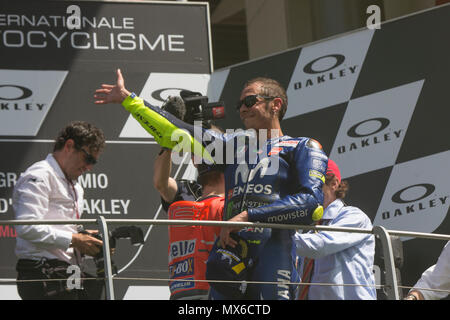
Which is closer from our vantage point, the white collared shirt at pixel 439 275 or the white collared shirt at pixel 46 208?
the white collared shirt at pixel 46 208

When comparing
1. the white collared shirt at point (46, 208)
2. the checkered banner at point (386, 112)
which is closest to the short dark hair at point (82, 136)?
the white collared shirt at point (46, 208)

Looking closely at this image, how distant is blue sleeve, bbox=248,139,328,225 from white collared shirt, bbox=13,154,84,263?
93 cm

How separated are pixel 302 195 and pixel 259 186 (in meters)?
0.20

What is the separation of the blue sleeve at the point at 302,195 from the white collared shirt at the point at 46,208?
0.93 meters

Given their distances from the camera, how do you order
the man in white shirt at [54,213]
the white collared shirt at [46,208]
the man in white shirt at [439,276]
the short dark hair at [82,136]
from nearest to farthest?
the man in white shirt at [54,213] → the white collared shirt at [46,208] → the man in white shirt at [439,276] → the short dark hair at [82,136]

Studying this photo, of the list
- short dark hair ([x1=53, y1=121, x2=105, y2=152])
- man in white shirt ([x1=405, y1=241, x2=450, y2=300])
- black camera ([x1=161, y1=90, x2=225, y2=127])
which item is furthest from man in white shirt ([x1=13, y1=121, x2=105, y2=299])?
man in white shirt ([x1=405, y1=241, x2=450, y2=300])

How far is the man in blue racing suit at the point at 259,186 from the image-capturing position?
4.08m

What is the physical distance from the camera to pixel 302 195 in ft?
13.6

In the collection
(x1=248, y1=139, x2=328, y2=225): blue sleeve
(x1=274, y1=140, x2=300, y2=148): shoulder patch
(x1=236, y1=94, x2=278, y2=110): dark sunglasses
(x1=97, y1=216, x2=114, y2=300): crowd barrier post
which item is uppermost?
(x1=236, y1=94, x2=278, y2=110): dark sunglasses

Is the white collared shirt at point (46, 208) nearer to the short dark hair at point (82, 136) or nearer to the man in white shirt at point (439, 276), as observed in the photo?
the short dark hair at point (82, 136)

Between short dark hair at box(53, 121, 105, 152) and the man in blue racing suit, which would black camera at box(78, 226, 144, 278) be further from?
short dark hair at box(53, 121, 105, 152)

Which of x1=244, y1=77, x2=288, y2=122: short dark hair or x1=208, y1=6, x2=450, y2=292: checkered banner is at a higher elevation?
x1=208, y1=6, x2=450, y2=292: checkered banner

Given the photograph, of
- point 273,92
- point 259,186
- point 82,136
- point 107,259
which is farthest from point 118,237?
point 82,136

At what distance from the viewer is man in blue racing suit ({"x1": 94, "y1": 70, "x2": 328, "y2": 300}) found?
13.4ft
